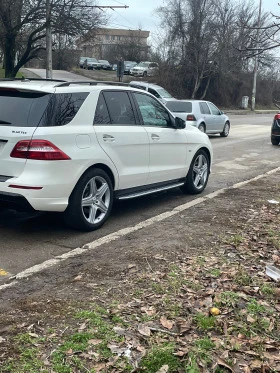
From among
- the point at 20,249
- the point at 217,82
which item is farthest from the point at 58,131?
the point at 217,82

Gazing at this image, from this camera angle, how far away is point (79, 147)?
18.2 feet

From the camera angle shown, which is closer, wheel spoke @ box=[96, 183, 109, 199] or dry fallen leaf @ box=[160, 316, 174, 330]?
dry fallen leaf @ box=[160, 316, 174, 330]

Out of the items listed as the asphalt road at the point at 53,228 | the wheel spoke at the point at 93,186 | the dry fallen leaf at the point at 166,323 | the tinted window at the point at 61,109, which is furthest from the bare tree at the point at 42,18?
the dry fallen leaf at the point at 166,323

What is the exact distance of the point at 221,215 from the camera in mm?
6859

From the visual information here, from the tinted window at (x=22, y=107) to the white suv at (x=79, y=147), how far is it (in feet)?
0.04

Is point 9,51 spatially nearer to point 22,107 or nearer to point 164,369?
point 22,107

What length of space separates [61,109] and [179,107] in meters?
13.1

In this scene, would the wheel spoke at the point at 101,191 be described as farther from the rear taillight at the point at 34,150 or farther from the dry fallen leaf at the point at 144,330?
the dry fallen leaf at the point at 144,330

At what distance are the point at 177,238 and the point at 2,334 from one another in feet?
9.01

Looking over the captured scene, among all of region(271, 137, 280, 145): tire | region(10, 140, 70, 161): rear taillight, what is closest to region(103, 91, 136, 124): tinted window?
region(10, 140, 70, 161): rear taillight

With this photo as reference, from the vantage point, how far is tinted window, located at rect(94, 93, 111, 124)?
5.97 metres

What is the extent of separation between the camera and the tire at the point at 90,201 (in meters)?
5.58

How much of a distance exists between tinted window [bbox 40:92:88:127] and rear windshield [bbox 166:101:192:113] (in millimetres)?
12571

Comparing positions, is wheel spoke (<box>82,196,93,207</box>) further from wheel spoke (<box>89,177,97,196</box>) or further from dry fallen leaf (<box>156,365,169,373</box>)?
dry fallen leaf (<box>156,365,169,373</box>)
